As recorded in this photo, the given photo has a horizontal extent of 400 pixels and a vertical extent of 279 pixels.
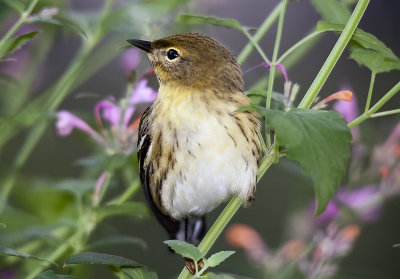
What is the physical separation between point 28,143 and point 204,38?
0.75 metres

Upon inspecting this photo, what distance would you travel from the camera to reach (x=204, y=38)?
2.19m

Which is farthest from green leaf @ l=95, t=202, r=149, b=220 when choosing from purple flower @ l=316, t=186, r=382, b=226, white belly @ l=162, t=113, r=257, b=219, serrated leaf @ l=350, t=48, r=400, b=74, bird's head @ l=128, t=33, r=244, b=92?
purple flower @ l=316, t=186, r=382, b=226

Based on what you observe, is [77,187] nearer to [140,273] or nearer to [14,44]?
[14,44]

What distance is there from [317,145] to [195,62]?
786 mm

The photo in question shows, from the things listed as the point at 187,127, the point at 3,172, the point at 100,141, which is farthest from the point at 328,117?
the point at 3,172

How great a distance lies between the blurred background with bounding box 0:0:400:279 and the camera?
259 cm

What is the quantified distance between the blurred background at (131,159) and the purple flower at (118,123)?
0.13ft

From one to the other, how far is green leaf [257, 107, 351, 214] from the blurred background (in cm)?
78

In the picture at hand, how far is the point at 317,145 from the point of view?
4.90 feet

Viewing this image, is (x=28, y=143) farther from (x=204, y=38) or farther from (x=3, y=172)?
(x=204, y=38)

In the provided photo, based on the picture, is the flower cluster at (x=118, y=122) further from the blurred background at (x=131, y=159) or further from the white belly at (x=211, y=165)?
the white belly at (x=211, y=165)

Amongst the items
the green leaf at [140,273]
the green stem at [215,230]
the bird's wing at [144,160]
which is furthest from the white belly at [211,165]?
the green leaf at [140,273]

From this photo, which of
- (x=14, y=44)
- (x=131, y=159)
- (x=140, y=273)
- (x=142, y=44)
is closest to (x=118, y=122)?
(x=131, y=159)

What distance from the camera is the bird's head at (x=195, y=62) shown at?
2166mm
